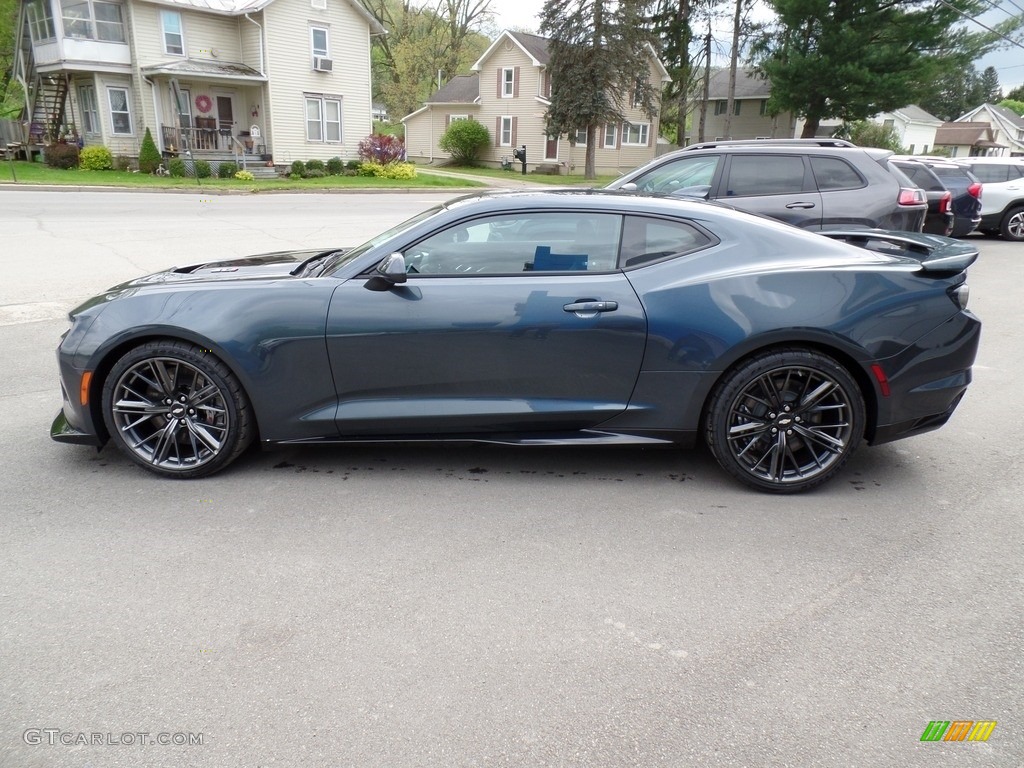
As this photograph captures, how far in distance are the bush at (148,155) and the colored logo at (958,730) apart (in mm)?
30645

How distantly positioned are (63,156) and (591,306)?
30815 millimetres

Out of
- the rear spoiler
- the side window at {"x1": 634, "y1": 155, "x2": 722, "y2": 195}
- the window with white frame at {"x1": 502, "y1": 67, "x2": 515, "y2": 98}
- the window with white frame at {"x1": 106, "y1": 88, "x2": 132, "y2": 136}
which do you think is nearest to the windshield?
the rear spoiler

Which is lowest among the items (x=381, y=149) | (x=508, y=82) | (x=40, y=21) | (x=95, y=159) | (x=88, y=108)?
(x=95, y=159)

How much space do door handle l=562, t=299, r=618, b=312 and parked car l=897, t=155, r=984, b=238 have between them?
12793mm

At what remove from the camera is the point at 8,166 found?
93.6 feet

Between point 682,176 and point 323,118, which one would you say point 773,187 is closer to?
point 682,176

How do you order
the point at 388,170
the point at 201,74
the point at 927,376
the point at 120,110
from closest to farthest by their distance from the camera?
the point at 927,376, the point at 201,74, the point at 120,110, the point at 388,170

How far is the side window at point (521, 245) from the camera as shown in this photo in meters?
4.16

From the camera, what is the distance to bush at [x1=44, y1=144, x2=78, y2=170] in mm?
28578

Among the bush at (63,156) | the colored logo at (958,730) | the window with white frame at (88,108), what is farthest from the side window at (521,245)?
the window with white frame at (88,108)

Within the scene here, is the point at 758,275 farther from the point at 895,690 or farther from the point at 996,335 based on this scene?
the point at 996,335

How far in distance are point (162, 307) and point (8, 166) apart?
30478 millimetres

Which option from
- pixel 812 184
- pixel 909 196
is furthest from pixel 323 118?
pixel 909 196

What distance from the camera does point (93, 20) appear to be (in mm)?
28125
